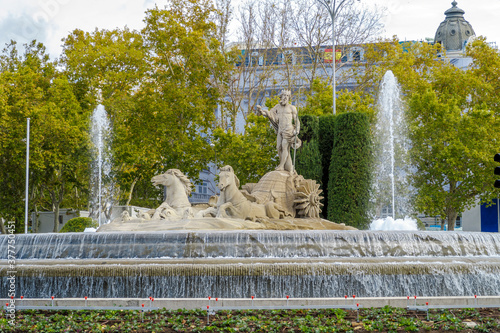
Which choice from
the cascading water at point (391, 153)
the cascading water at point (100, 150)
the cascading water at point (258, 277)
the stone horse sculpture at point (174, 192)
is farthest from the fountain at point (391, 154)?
the cascading water at point (258, 277)

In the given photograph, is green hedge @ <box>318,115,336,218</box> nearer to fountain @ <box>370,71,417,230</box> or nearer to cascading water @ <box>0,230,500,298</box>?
fountain @ <box>370,71,417,230</box>

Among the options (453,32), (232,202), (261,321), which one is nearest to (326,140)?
(232,202)

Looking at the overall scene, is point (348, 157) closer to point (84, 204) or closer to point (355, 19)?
point (355, 19)

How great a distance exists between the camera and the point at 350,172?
2420cm

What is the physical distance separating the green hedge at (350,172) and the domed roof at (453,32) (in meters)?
41.3

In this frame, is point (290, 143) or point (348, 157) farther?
point (348, 157)

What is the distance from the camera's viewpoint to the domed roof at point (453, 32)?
62.4 m

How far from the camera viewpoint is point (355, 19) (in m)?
39.0

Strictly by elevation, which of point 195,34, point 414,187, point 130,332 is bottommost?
point 130,332

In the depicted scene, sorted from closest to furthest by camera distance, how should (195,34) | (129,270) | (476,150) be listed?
(129,270) → (476,150) → (195,34)

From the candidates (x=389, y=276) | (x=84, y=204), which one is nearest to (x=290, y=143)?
(x=389, y=276)

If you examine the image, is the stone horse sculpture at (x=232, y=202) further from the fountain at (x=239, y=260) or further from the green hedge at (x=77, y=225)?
the green hedge at (x=77, y=225)

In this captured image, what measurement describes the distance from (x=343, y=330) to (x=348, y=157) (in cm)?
1653

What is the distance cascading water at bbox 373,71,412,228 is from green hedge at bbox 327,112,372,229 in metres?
4.95
